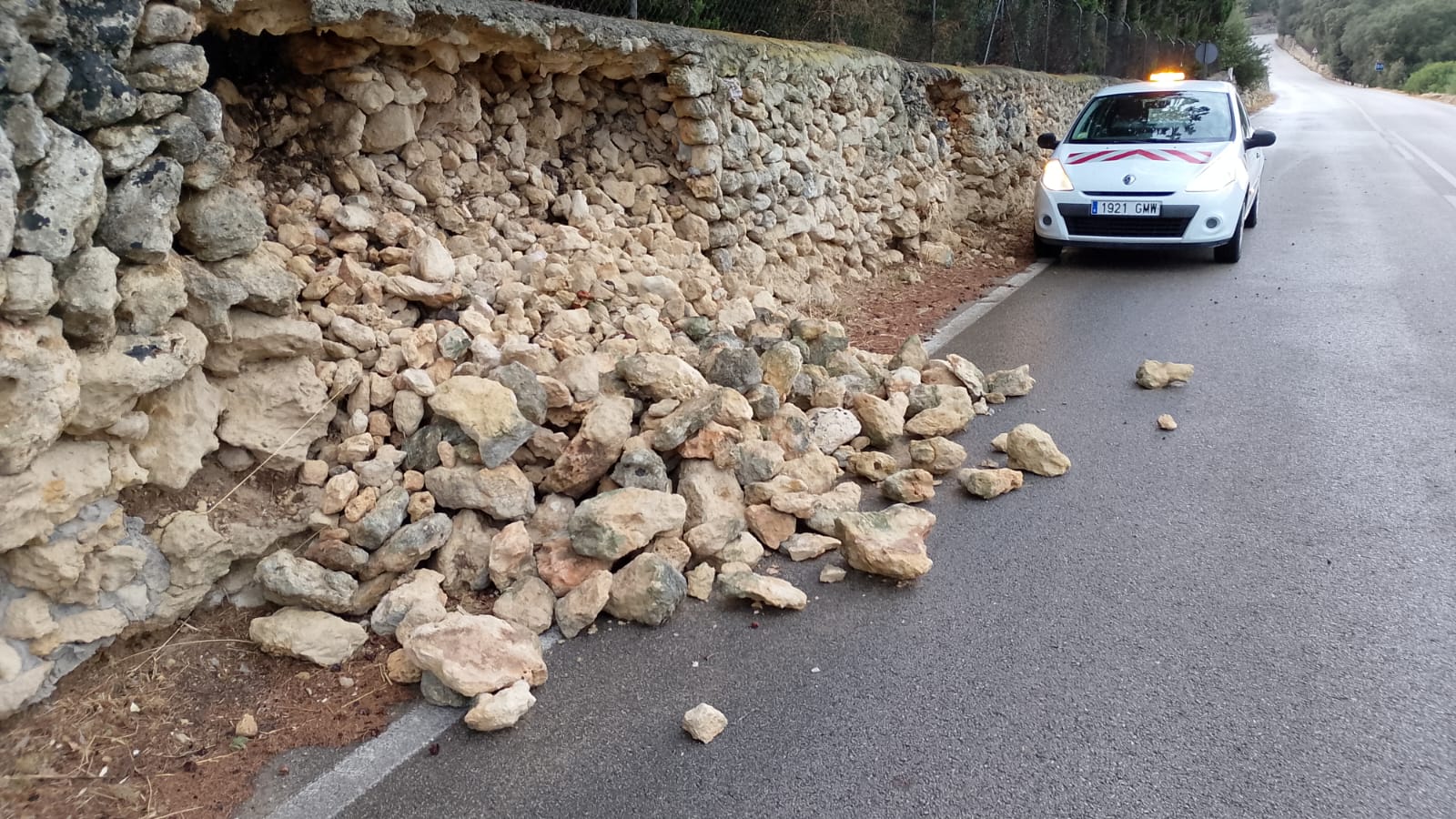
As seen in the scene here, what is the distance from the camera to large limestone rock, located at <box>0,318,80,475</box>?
2596 millimetres

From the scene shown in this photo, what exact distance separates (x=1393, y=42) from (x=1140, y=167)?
70.9 meters

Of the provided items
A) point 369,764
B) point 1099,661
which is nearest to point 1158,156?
point 1099,661

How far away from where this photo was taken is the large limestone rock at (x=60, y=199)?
8.71 feet

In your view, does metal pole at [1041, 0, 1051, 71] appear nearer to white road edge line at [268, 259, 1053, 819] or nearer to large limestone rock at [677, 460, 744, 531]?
large limestone rock at [677, 460, 744, 531]

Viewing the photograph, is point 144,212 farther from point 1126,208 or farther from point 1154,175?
point 1154,175

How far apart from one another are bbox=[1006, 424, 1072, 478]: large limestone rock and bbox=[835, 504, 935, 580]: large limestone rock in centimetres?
88

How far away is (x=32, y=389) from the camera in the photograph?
263 centimetres

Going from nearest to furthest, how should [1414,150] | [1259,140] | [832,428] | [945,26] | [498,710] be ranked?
[498,710] → [832,428] → [1259,140] → [945,26] → [1414,150]

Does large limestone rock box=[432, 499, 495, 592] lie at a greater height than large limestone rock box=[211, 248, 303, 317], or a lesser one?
lesser

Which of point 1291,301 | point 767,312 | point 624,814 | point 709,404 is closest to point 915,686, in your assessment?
point 624,814

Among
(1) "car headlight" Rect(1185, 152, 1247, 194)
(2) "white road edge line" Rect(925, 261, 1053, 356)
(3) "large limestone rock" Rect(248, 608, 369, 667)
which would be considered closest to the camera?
(3) "large limestone rock" Rect(248, 608, 369, 667)

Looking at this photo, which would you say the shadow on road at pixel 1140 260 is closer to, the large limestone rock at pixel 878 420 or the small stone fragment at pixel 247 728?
the large limestone rock at pixel 878 420

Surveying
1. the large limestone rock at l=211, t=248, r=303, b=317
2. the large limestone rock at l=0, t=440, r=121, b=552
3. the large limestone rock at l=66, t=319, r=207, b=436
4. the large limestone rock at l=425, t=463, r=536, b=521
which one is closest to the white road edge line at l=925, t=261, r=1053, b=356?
the large limestone rock at l=425, t=463, r=536, b=521

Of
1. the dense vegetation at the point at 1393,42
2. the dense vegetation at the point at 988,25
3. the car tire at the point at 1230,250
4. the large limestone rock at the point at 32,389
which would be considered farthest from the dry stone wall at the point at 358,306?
the dense vegetation at the point at 1393,42
